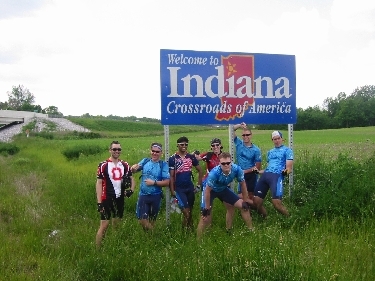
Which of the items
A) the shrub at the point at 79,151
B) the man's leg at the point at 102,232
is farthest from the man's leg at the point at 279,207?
the shrub at the point at 79,151

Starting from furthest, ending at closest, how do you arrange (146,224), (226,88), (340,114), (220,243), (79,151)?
(340,114) < (79,151) < (226,88) < (146,224) < (220,243)

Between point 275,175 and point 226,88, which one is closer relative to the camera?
point 275,175

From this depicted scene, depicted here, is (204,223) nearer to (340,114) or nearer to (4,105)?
(340,114)

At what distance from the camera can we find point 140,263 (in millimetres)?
4941

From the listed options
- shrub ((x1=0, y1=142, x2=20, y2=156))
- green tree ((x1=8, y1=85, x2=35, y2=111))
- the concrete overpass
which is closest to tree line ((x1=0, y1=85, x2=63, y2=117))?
green tree ((x1=8, y1=85, x2=35, y2=111))

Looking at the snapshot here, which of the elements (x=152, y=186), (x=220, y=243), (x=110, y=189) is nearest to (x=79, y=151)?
(x=152, y=186)

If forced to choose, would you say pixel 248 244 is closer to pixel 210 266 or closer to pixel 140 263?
pixel 210 266

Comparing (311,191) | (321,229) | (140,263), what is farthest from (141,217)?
(311,191)

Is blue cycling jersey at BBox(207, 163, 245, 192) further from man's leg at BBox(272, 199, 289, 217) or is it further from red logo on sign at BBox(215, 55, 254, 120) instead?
red logo on sign at BBox(215, 55, 254, 120)

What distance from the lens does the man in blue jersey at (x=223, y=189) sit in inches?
241

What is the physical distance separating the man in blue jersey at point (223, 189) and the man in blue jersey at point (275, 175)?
2.05ft

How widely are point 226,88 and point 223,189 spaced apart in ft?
6.95

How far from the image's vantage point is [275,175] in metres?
6.96

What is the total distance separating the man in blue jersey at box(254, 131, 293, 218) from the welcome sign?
38.8 inches
